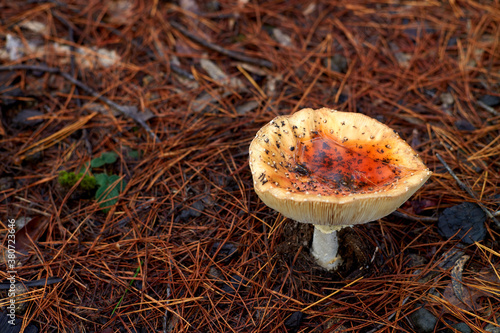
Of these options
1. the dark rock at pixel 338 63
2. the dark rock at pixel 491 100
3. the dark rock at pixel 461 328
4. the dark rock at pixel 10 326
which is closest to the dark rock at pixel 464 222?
the dark rock at pixel 461 328

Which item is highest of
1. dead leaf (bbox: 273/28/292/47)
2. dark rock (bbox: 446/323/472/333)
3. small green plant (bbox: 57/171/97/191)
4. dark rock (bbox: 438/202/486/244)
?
dead leaf (bbox: 273/28/292/47)

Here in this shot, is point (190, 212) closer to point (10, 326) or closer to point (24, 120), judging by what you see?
point (10, 326)

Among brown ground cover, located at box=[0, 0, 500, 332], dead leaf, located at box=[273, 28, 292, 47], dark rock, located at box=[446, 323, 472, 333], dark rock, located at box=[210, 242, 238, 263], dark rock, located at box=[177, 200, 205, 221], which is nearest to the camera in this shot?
dark rock, located at box=[446, 323, 472, 333]

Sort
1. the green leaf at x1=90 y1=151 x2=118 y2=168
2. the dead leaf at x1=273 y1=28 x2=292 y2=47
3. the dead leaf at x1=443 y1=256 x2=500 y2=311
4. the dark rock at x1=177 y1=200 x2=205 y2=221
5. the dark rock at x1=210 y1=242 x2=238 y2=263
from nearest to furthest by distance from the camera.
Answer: the dead leaf at x1=443 y1=256 x2=500 y2=311 < the dark rock at x1=210 y1=242 x2=238 y2=263 < the dark rock at x1=177 y1=200 x2=205 y2=221 < the green leaf at x1=90 y1=151 x2=118 y2=168 < the dead leaf at x1=273 y1=28 x2=292 y2=47

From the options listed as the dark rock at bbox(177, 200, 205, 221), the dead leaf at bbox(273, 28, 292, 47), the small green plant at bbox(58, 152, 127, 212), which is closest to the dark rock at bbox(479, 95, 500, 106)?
the dead leaf at bbox(273, 28, 292, 47)

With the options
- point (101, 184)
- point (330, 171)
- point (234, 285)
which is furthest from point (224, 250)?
point (101, 184)

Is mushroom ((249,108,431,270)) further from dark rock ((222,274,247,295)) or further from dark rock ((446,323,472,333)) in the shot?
dark rock ((446,323,472,333))

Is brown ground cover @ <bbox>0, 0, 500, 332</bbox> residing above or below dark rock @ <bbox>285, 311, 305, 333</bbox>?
above
